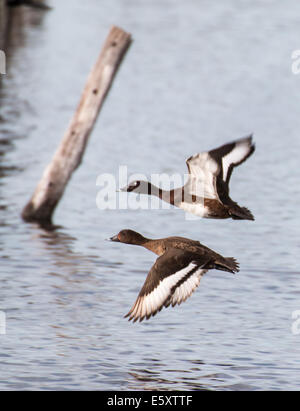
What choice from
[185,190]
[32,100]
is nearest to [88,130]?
[185,190]

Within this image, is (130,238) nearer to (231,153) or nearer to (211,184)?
(211,184)

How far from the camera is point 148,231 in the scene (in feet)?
66.0

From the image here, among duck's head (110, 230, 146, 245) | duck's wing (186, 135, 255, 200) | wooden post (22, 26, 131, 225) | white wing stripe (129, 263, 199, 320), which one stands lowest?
white wing stripe (129, 263, 199, 320)

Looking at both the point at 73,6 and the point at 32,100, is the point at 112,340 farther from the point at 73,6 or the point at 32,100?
the point at 73,6

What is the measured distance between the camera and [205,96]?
37.7m

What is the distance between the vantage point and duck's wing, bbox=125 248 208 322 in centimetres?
1037

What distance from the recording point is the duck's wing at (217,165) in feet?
32.9

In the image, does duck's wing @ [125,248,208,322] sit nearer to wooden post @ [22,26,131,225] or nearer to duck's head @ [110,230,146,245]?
duck's head @ [110,230,146,245]

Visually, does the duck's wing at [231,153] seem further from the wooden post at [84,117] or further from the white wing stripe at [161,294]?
the wooden post at [84,117]

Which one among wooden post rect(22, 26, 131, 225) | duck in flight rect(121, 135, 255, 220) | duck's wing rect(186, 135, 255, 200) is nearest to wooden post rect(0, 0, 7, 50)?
wooden post rect(22, 26, 131, 225)

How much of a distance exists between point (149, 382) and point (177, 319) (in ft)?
8.61

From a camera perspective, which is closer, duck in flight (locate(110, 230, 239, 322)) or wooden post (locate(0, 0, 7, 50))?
duck in flight (locate(110, 230, 239, 322))

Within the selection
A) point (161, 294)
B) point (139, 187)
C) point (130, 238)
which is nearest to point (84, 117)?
point (130, 238)

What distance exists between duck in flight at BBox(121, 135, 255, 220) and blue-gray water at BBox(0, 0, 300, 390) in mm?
2735
